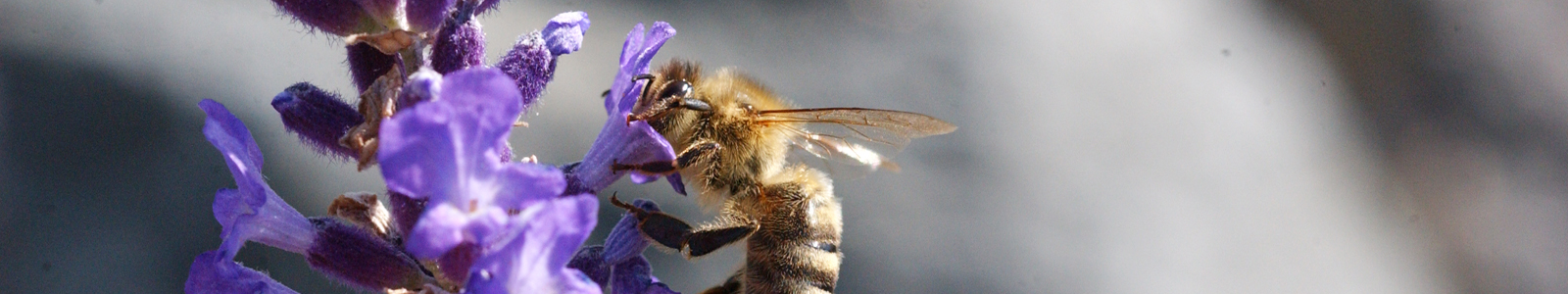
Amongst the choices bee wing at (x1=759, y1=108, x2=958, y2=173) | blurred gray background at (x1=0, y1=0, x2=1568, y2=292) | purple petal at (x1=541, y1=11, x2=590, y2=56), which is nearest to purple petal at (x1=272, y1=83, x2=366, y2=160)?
purple petal at (x1=541, y1=11, x2=590, y2=56)

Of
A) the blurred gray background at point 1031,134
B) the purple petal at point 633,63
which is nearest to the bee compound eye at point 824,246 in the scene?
the purple petal at point 633,63

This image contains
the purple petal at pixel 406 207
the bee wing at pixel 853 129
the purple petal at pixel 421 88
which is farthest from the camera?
the bee wing at pixel 853 129

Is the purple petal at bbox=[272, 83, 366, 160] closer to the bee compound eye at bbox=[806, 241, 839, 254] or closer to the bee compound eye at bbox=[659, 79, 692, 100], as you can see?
the bee compound eye at bbox=[659, 79, 692, 100]

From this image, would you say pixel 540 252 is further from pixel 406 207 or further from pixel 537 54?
pixel 537 54

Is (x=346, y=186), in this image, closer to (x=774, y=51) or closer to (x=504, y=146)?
(x=774, y=51)

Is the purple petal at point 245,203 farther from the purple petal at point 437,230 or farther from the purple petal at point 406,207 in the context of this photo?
the purple petal at point 437,230

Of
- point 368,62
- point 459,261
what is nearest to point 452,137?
point 459,261
